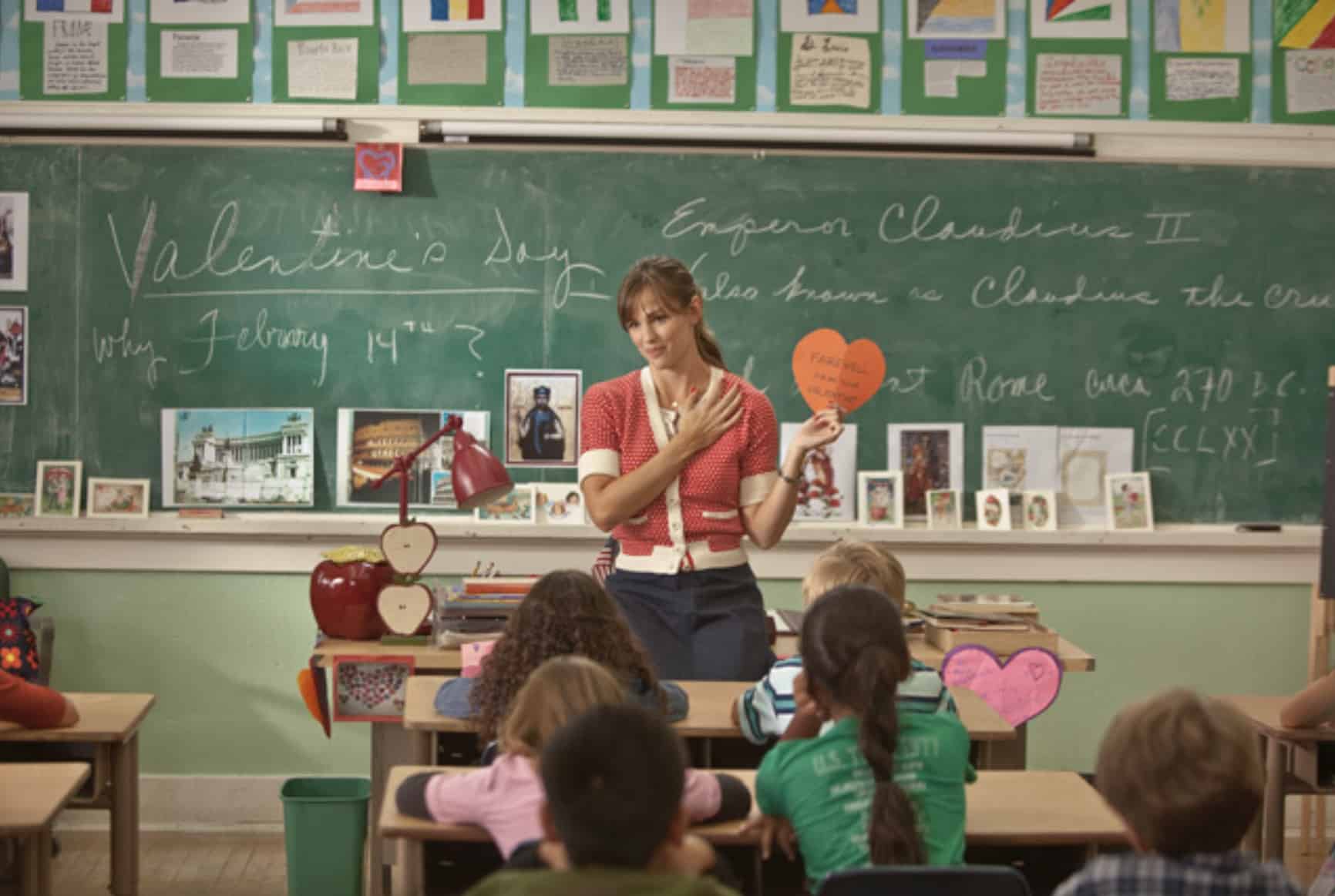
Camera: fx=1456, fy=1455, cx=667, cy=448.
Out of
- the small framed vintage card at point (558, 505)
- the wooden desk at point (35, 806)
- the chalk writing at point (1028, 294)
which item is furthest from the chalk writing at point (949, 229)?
the wooden desk at point (35, 806)

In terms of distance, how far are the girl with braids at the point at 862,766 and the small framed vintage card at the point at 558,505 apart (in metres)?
2.28

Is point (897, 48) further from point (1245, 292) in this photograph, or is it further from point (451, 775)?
point (451, 775)

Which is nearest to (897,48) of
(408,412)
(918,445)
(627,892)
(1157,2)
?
(1157,2)

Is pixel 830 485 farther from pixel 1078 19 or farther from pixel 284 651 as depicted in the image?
pixel 284 651

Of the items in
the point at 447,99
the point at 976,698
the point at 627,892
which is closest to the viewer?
the point at 627,892

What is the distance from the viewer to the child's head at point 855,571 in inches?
111

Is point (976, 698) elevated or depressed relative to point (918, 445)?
depressed

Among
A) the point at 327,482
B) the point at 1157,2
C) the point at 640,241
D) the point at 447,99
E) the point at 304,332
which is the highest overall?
the point at 1157,2

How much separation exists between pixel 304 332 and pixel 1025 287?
2186 mm

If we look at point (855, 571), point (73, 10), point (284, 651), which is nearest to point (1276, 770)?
point (855, 571)

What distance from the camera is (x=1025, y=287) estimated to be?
4.44 meters

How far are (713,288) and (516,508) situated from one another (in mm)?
891

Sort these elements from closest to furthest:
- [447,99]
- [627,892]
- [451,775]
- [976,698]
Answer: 1. [627,892]
2. [451,775]
3. [976,698]
4. [447,99]

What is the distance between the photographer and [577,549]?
14.3 feet
